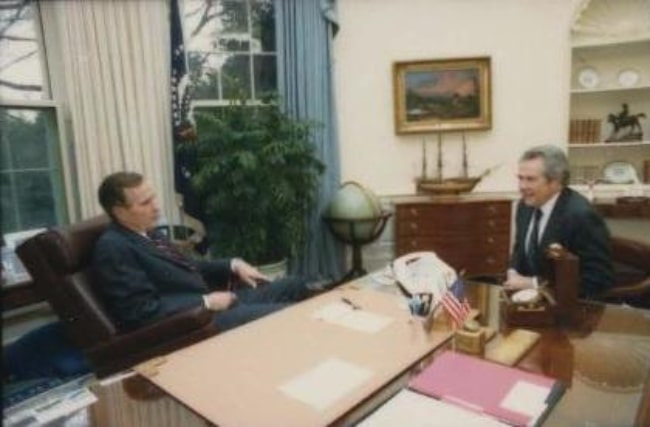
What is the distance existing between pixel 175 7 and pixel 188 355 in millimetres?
2755

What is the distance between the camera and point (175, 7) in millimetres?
3438

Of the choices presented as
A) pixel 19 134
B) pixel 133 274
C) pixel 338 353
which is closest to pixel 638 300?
pixel 338 353

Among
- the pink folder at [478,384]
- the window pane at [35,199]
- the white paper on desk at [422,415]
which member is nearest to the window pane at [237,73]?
the window pane at [35,199]

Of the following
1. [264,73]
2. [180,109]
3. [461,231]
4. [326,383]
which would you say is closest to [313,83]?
[264,73]

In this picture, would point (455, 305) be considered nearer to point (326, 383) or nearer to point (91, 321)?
point (326, 383)

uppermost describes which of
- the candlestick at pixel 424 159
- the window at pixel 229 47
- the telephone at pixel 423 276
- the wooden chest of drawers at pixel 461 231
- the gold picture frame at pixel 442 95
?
the window at pixel 229 47

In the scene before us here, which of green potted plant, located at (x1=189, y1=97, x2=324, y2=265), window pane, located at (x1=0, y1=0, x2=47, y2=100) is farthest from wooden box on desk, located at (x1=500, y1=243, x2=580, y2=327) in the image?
window pane, located at (x1=0, y1=0, x2=47, y2=100)

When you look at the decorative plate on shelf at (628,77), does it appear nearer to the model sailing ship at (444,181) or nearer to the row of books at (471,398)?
the model sailing ship at (444,181)

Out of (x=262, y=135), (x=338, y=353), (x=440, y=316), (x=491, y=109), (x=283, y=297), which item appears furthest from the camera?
(x=491, y=109)

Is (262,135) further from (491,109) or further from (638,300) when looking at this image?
(638,300)

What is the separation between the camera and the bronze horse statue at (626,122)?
4.07 meters

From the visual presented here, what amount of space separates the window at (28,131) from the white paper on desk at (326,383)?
8.05 feet

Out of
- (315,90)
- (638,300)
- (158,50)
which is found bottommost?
(638,300)

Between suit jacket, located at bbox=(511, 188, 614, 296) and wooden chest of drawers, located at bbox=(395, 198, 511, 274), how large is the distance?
1616 mm
